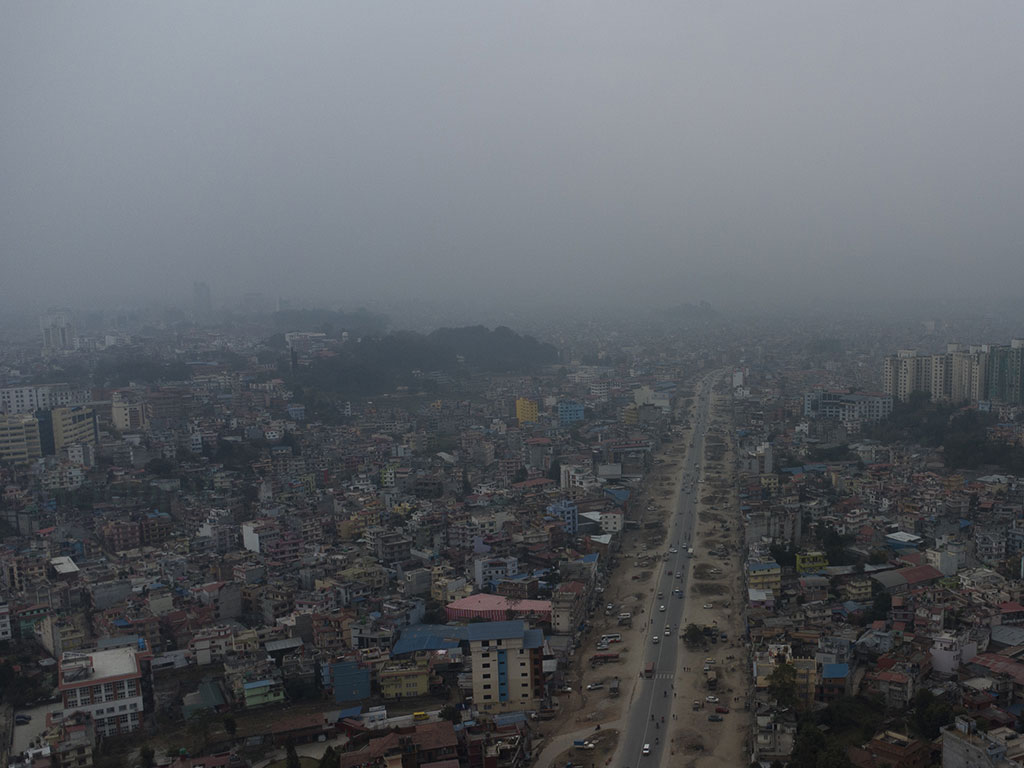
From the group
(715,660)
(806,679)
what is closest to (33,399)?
(715,660)

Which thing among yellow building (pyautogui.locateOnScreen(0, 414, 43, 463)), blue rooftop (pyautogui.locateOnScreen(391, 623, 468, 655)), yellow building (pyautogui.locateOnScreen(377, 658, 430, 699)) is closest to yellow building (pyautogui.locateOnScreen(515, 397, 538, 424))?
yellow building (pyautogui.locateOnScreen(0, 414, 43, 463))

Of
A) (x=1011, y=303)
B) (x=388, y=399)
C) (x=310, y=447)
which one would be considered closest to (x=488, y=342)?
(x=388, y=399)

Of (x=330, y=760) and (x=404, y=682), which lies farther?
(x=404, y=682)

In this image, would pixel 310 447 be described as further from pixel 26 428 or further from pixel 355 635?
pixel 355 635

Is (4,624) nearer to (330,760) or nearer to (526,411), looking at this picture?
(330,760)

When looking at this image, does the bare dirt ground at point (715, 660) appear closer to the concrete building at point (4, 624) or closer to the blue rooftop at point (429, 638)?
the blue rooftop at point (429, 638)

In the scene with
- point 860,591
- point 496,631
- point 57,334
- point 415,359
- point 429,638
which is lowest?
point 429,638

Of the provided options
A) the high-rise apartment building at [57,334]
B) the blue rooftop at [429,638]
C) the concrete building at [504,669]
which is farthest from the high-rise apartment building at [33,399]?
the concrete building at [504,669]
